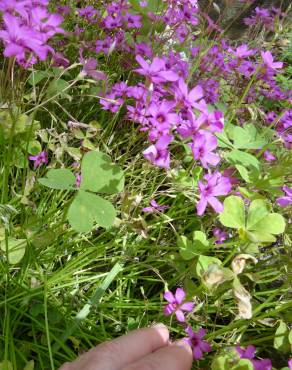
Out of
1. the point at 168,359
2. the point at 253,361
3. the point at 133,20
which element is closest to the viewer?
the point at 168,359

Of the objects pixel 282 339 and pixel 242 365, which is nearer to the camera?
pixel 242 365

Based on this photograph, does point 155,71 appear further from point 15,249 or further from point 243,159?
point 15,249

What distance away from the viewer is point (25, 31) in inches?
30.6

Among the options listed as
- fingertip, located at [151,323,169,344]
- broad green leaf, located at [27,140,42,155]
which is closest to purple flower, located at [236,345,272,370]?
fingertip, located at [151,323,169,344]

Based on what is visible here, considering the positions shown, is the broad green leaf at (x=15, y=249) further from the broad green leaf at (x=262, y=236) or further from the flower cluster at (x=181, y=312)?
the broad green leaf at (x=262, y=236)

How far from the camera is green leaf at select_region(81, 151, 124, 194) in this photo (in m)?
0.88

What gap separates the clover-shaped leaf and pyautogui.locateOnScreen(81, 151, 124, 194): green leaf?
23 cm

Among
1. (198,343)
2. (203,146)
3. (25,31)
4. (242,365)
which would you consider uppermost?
(25,31)

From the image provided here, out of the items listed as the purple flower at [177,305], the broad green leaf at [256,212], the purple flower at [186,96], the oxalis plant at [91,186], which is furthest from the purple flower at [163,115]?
the purple flower at [177,305]

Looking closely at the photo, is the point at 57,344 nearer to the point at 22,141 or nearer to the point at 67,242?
the point at 67,242

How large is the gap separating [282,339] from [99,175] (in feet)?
1.76

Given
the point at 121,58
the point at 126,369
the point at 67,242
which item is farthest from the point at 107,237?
the point at 121,58

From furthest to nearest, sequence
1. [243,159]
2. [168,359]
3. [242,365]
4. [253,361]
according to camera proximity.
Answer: [243,159], [253,361], [242,365], [168,359]

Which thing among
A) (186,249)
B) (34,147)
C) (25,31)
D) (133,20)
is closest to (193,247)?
(186,249)
